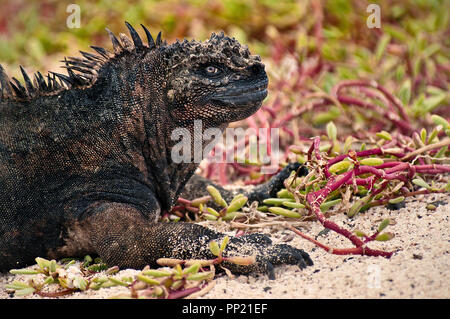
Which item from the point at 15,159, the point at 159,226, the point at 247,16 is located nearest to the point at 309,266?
the point at 159,226

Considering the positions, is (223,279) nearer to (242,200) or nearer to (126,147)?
(242,200)

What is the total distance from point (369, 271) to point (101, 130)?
189 centimetres

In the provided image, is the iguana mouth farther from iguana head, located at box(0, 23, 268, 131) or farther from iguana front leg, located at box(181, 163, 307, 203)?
iguana front leg, located at box(181, 163, 307, 203)

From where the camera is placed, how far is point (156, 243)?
3389mm

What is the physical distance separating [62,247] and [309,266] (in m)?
1.69

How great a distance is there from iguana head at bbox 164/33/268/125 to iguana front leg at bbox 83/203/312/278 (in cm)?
76

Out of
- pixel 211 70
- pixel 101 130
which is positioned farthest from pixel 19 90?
pixel 211 70

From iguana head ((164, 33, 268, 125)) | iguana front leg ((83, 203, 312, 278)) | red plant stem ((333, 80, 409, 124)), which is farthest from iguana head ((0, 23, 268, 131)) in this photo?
red plant stem ((333, 80, 409, 124))

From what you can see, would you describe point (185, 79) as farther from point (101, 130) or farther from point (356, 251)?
point (356, 251)

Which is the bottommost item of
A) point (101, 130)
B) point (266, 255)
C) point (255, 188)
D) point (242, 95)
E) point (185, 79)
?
point (266, 255)

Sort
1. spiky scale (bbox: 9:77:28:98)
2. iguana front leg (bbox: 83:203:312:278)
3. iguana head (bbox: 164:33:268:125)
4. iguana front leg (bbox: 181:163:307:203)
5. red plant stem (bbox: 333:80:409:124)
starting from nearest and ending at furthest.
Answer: iguana front leg (bbox: 83:203:312:278) → iguana head (bbox: 164:33:268:125) → spiky scale (bbox: 9:77:28:98) → iguana front leg (bbox: 181:163:307:203) → red plant stem (bbox: 333:80:409:124)

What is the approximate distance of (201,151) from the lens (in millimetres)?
3826

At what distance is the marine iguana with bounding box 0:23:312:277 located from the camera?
143 inches
